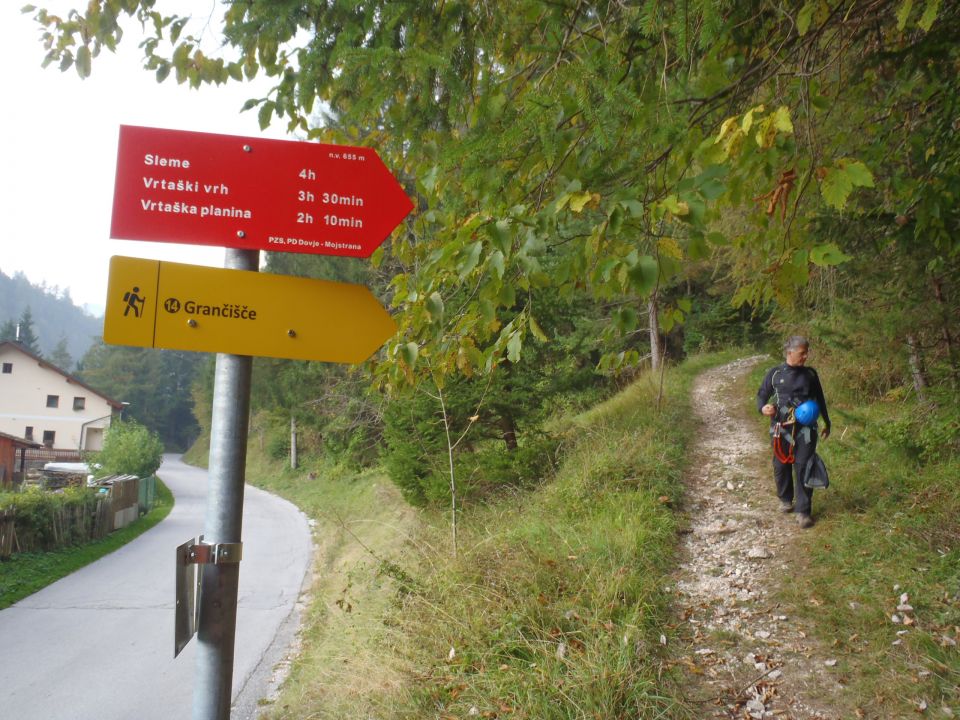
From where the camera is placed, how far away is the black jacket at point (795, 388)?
605cm

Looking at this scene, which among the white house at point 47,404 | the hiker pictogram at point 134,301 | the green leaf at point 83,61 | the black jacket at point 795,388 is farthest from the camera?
the white house at point 47,404

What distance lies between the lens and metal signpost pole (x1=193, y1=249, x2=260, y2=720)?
5.91 ft

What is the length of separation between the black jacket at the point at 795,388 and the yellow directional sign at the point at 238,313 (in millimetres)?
5254

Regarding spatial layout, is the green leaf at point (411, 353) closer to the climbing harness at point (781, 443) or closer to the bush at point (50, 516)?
the climbing harness at point (781, 443)

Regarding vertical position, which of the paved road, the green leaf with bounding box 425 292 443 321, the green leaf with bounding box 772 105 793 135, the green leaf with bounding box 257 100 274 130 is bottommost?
the paved road

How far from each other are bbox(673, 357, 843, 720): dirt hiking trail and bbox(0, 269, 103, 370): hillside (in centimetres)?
13321

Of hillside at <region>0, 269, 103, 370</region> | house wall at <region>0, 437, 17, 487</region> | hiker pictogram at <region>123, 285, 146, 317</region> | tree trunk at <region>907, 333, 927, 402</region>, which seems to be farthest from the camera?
hillside at <region>0, 269, 103, 370</region>

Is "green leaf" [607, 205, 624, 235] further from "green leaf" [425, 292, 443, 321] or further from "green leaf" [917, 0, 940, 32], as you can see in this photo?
"green leaf" [917, 0, 940, 32]

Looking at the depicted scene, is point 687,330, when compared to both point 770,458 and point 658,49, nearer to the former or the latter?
point 770,458

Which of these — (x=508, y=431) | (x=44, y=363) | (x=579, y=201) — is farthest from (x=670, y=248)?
(x=44, y=363)

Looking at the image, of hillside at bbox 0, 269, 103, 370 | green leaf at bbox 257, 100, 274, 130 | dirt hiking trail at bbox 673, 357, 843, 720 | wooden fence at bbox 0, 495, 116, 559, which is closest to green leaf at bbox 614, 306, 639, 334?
green leaf at bbox 257, 100, 274, 130

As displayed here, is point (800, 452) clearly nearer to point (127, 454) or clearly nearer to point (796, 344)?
point (796, 344)

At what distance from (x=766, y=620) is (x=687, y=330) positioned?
1915cm

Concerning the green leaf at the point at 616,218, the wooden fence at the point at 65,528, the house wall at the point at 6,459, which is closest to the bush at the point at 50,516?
the wooden fence at the point at 65,528
